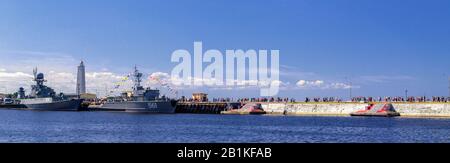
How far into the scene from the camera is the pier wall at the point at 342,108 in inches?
4523

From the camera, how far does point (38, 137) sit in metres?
58.8

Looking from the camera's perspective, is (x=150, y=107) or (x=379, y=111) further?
(x=150, y=107)

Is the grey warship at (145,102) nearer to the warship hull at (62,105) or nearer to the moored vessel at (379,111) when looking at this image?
the warship hull at (62,105)

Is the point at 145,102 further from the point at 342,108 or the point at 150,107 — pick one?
the point at 342,108

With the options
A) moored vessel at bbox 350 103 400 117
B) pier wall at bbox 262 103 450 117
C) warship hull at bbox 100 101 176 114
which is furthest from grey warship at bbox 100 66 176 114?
moored vessel at bbox 350 103 400 117

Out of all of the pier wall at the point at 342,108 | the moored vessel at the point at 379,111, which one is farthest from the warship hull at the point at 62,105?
the moored vessel at the point at 379,111

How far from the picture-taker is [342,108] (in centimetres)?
13438

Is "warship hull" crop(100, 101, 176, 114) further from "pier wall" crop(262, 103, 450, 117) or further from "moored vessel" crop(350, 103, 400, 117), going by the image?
"moored vessel" crop(350, 103, 400, 117)

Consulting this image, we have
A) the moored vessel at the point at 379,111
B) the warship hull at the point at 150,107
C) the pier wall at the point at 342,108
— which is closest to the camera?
the pier wall at the point at 342,108

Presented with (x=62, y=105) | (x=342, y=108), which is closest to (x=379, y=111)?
(x=342, y=108)
